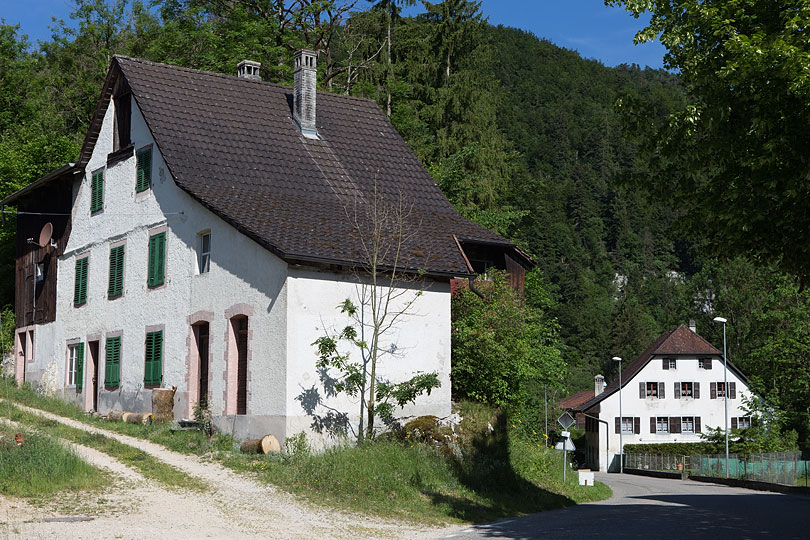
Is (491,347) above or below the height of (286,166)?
below

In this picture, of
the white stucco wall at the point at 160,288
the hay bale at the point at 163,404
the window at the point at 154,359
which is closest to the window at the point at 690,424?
the white stucco wall at the point at 160,288

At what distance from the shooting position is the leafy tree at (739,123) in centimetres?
1306

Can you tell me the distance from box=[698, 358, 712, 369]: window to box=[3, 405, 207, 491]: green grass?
52.9 metres

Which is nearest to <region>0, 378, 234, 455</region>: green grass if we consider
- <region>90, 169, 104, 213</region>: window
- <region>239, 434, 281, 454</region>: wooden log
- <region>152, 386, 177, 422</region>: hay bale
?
<region>152, 386, 177, 422</region>: hay bale

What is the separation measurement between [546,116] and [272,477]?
120636mm

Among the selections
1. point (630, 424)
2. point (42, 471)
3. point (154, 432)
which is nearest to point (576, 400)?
point (630, 424)

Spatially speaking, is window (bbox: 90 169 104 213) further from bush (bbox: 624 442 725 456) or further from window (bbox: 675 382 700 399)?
window (bbox: 675 382 700 399)

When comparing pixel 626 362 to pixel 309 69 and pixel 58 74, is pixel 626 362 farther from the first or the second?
pixel 309 69

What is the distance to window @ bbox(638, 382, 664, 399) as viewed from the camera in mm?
68625

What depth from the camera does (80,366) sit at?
28.6 m

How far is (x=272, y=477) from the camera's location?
18.4 metres

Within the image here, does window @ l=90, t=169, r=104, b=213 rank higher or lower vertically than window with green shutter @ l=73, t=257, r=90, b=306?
higher

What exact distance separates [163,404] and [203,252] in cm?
375

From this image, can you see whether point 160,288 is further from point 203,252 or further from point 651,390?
point 651,390
